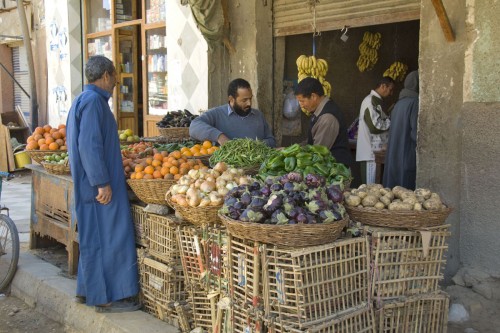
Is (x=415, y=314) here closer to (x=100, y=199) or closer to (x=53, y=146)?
(x=100, y=199)

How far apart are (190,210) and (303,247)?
965mm

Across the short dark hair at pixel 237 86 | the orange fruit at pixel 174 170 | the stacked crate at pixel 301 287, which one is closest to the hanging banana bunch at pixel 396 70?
the short dark hair at pixel 237 86

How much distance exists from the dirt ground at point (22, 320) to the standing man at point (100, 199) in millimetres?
724

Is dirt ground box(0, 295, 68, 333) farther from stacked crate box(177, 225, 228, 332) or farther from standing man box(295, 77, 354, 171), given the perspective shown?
standing man box(295, 77, 354, 171)

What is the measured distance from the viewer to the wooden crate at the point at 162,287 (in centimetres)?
415

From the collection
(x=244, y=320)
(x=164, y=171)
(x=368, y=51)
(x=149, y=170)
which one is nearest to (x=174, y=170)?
(x=164, y=171)

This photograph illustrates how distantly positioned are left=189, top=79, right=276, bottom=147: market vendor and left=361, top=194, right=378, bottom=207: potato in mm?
2239

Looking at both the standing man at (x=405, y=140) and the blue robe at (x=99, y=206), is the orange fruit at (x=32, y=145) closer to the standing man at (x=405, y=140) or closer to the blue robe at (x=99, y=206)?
the blue robe at (x=99, y=206)

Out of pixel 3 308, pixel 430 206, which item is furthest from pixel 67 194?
pixel 430 206

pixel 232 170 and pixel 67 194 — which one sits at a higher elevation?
pixel 232 170

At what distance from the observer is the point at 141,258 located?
14.6 ft

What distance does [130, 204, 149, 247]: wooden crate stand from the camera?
4473 millimetres

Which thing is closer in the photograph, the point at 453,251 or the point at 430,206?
the point at 430,206

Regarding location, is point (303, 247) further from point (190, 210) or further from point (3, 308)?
point (3, 308)
